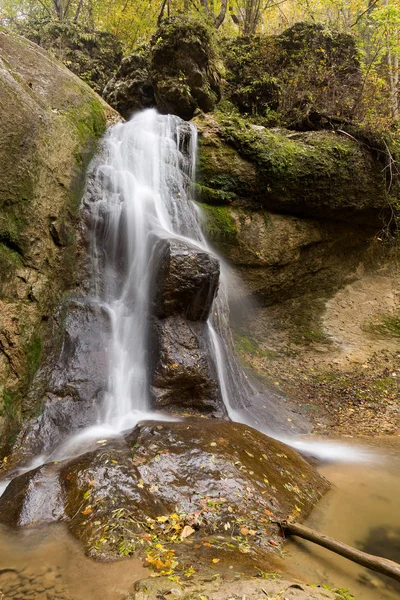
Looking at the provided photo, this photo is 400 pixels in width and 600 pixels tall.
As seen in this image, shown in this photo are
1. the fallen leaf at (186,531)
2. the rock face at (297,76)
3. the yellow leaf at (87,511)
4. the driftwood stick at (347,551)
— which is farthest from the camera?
the rock face at (297,76)

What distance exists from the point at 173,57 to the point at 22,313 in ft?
28.8

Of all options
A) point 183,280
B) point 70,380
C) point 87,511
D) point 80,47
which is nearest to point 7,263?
point 70,380

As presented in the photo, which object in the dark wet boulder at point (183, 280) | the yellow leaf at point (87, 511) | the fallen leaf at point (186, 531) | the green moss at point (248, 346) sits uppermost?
the dark wet boulder at point (183, 280)

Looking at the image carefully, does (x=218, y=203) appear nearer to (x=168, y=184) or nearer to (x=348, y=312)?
(x=168, y=184)

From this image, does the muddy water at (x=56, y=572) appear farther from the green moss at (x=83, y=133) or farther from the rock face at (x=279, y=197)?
the rock face at (x=279, y=197)

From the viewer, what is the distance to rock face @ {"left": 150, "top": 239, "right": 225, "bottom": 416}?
5938mm

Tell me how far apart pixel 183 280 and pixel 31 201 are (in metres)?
2.89

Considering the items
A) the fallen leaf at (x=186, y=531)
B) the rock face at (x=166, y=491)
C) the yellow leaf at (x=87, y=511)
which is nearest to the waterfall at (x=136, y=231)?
the rock face at (x=166, y=491)

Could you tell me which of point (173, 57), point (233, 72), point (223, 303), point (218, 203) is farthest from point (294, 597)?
point (233, 72)

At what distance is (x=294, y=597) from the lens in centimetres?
231

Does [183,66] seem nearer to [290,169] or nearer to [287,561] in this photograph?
[290,169]

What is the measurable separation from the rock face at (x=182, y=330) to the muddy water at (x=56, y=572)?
2.81 m

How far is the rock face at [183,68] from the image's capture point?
10.4 m

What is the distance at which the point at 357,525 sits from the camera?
3.74 meters
